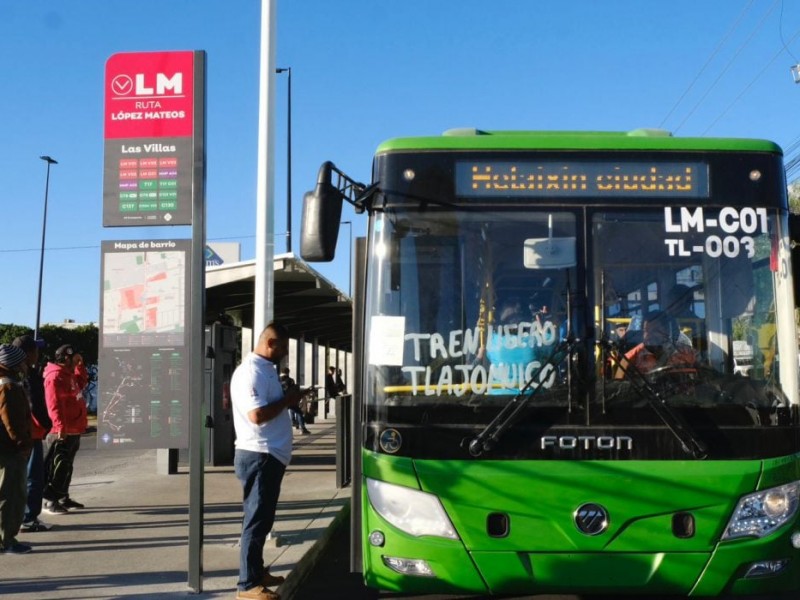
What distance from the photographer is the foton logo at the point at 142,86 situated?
707 cm

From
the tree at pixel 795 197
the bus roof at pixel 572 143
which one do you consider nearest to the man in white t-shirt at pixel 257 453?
the bus roof at pixel 572 143

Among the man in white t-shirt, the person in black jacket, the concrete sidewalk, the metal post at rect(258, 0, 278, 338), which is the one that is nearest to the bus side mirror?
the man in white t-shirt

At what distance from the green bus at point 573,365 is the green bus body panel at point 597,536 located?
0.01m

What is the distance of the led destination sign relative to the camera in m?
5.75

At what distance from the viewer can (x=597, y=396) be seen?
542 cm

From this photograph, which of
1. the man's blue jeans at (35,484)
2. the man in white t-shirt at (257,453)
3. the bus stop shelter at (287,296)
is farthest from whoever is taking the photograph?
the bus stop shelter at (287,296)

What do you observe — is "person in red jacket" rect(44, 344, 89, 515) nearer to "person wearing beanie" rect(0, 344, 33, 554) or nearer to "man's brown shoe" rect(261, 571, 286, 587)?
"person wearing beanie" rect(0, 344, 33, 554)

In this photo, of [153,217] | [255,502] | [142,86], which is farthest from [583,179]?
[142,86]

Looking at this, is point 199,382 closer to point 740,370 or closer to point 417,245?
point 417,245

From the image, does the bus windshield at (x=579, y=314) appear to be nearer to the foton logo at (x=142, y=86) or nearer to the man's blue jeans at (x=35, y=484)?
the foton logo at (x=142, y=86)

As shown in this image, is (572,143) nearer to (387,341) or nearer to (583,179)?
(583,179)

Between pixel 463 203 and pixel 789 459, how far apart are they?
234cm

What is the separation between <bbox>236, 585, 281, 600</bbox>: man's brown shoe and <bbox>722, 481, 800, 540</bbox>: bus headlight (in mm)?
2860

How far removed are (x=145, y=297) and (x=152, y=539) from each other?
2.53 meters
